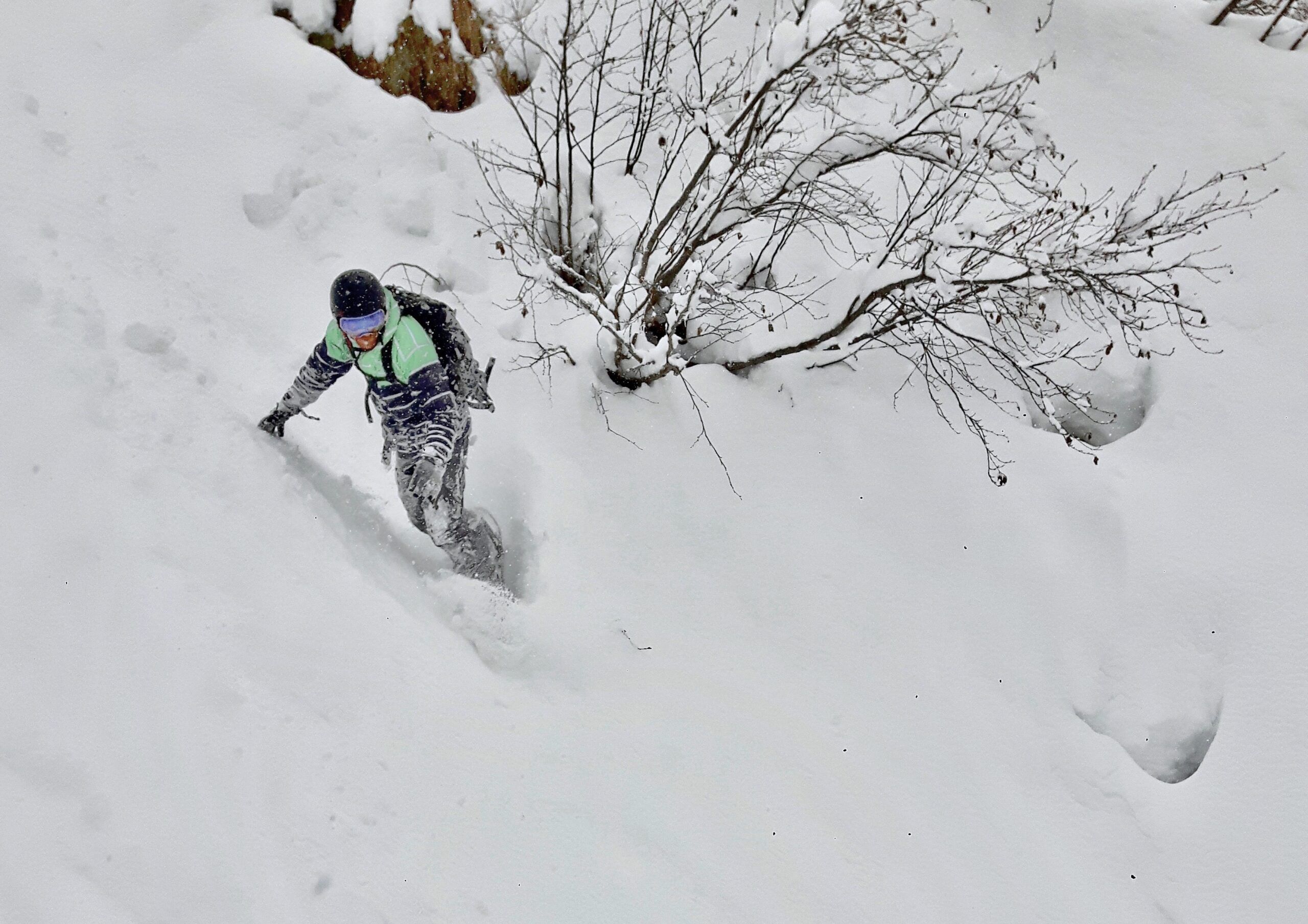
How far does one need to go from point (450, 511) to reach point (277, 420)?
109 cm

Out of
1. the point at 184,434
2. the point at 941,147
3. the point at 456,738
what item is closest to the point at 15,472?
the point at 184,434

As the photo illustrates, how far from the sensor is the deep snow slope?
10.4 feet

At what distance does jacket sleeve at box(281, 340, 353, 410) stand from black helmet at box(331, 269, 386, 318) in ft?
1.40

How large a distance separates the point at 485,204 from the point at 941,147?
133 inches

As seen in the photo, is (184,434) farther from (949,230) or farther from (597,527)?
(949,230)

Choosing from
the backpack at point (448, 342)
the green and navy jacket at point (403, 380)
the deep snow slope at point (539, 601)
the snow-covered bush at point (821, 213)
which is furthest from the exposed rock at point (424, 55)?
the green and navy jacket at point (403, 380)

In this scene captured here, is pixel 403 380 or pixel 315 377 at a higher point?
pixel 403 380

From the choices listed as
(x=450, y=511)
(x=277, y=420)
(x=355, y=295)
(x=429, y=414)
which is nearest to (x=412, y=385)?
(x=429, y=414)

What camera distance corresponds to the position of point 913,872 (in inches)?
153

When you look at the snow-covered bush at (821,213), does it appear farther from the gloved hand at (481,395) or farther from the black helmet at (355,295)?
the black helmet at (355,295)

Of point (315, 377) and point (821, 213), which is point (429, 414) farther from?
point (821, 213)

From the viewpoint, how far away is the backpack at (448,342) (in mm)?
3914

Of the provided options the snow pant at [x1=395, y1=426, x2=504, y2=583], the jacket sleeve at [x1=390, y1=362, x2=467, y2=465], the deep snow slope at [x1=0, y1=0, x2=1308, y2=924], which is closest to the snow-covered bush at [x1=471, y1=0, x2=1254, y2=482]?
the deep snow slope at [x1=0, y1=0, x2=1308, y2=924]

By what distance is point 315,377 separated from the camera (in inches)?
152
